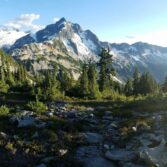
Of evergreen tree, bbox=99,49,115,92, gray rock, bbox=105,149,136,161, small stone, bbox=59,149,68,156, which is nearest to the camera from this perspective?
gray rock, bbox=105,149,136,161

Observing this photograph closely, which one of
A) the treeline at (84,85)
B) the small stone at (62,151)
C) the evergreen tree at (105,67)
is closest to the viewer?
the small stone at (62,151)

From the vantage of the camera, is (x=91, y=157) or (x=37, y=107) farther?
(x=37, y=107)

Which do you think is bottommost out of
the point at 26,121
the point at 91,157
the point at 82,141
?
the point at 91,157

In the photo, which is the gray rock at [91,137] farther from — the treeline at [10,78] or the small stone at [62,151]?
the treeline at [10,78]

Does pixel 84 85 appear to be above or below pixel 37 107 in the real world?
above

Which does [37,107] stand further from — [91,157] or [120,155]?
[120,155]

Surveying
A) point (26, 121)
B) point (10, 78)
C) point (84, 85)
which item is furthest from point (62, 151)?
point (10, 78)

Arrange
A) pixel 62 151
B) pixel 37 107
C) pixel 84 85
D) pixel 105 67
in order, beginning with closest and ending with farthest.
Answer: pixel 62 151 < pixel 37 107 < pixel 84 85 < pixel 105 67

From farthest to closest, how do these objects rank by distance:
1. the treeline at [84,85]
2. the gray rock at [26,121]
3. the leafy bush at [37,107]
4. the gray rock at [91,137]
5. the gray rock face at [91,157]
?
the treeline at [84,85], the leafy bush at [37,107], the gray rock at [26,121], the gray rock at [91,137], the gray rock face at [91,157]

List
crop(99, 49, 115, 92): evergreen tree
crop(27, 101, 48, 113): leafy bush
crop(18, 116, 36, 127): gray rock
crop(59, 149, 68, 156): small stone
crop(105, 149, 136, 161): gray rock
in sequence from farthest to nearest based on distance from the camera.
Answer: crop(99, 49, 115, 92): evergreen tree < crop(27, 101, 48, 113): leafy bush < crop(18, 116, 36, 127): gray rock < crop(59, 149, 68, 156): small stone < crop(105, 149, 136, 161): gray rock

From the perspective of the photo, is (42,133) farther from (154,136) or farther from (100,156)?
(154,136)

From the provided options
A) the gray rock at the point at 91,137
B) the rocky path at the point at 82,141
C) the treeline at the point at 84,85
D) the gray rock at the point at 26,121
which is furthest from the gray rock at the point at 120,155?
the treeline at the point at 84,85

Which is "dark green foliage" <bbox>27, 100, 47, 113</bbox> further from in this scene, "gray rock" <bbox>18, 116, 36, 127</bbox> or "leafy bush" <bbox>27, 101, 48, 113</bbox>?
"gray rock" <bbox>18, 116, 36, 127</bbox>

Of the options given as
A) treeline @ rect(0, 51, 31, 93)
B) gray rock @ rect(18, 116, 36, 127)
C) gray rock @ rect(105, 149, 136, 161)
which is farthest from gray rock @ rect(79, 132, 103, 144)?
treeline @ rect(0, 51, 31, 93)
